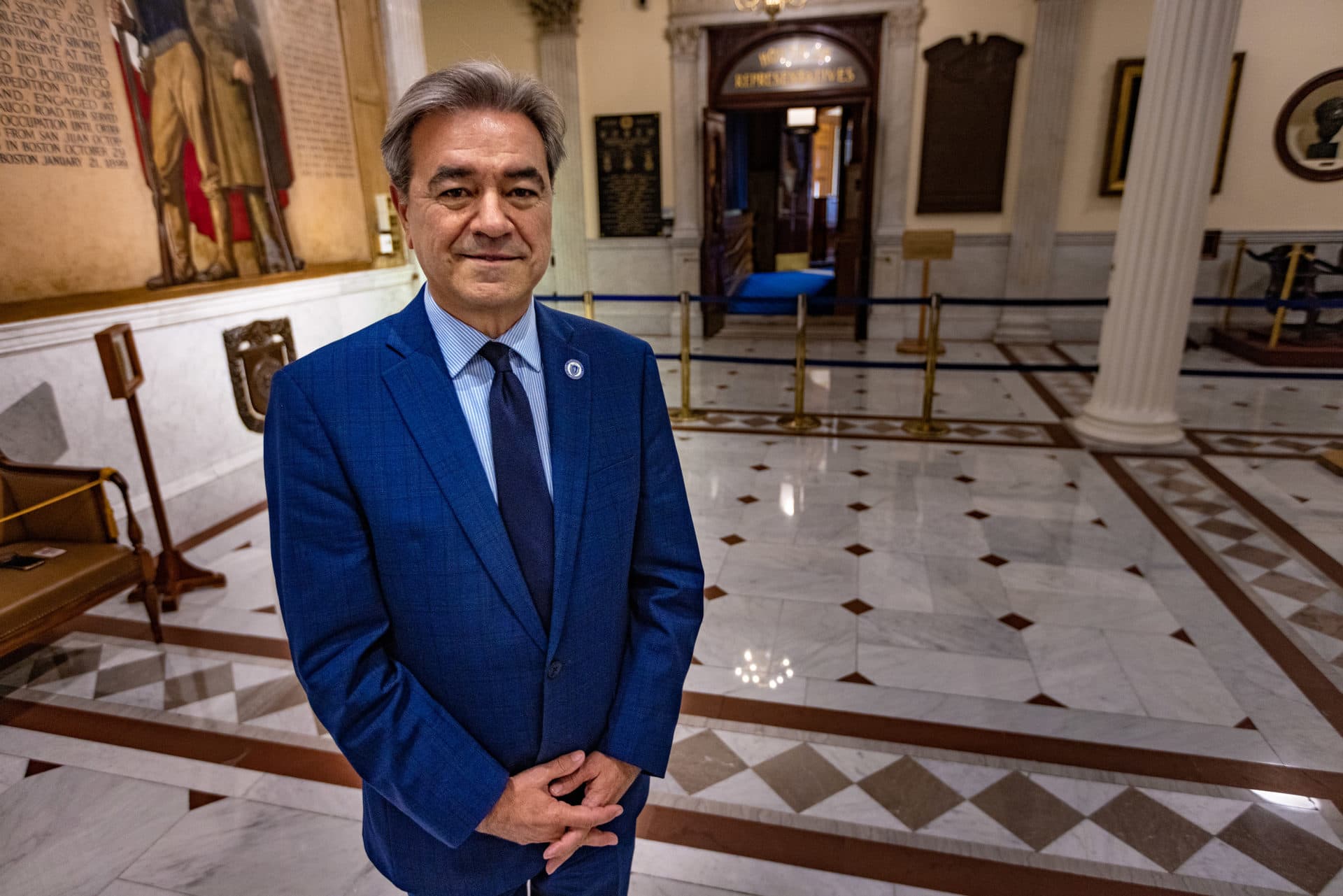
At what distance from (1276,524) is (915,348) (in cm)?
513

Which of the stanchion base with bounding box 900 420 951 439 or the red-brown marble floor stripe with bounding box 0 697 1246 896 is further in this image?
the stanchion base with bounding box 900 420 951 439

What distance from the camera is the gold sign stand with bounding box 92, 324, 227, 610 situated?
337 cm

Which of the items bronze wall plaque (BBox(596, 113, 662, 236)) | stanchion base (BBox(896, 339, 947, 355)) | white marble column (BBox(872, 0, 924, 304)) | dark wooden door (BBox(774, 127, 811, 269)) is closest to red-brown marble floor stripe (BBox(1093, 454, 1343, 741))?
stanchion base (BBox(896, 339, 947, 355))

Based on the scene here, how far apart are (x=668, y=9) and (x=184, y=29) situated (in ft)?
22.0

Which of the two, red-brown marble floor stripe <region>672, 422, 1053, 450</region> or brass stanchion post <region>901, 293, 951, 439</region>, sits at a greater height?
brass stanchion post <region>901, 293, 951, 439</region>

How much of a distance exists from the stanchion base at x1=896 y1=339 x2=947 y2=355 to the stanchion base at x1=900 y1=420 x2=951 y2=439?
2881 mm

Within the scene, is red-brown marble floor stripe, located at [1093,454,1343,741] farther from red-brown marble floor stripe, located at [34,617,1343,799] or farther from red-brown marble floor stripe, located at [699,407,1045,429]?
red-brown marble floor stripe, located at [699,407,1045,429]

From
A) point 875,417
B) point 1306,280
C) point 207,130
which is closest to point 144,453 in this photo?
point 207,130

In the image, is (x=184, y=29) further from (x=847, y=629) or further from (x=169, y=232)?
(x=847, y=629)

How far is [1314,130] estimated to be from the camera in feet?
28.6

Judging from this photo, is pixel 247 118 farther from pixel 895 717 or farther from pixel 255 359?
pixel 895 717

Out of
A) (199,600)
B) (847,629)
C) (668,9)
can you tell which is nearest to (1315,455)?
(847,629)

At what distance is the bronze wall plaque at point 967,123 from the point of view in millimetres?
9125

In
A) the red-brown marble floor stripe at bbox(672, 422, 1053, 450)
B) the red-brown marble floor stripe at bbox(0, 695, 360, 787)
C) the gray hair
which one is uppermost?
the gray hair
